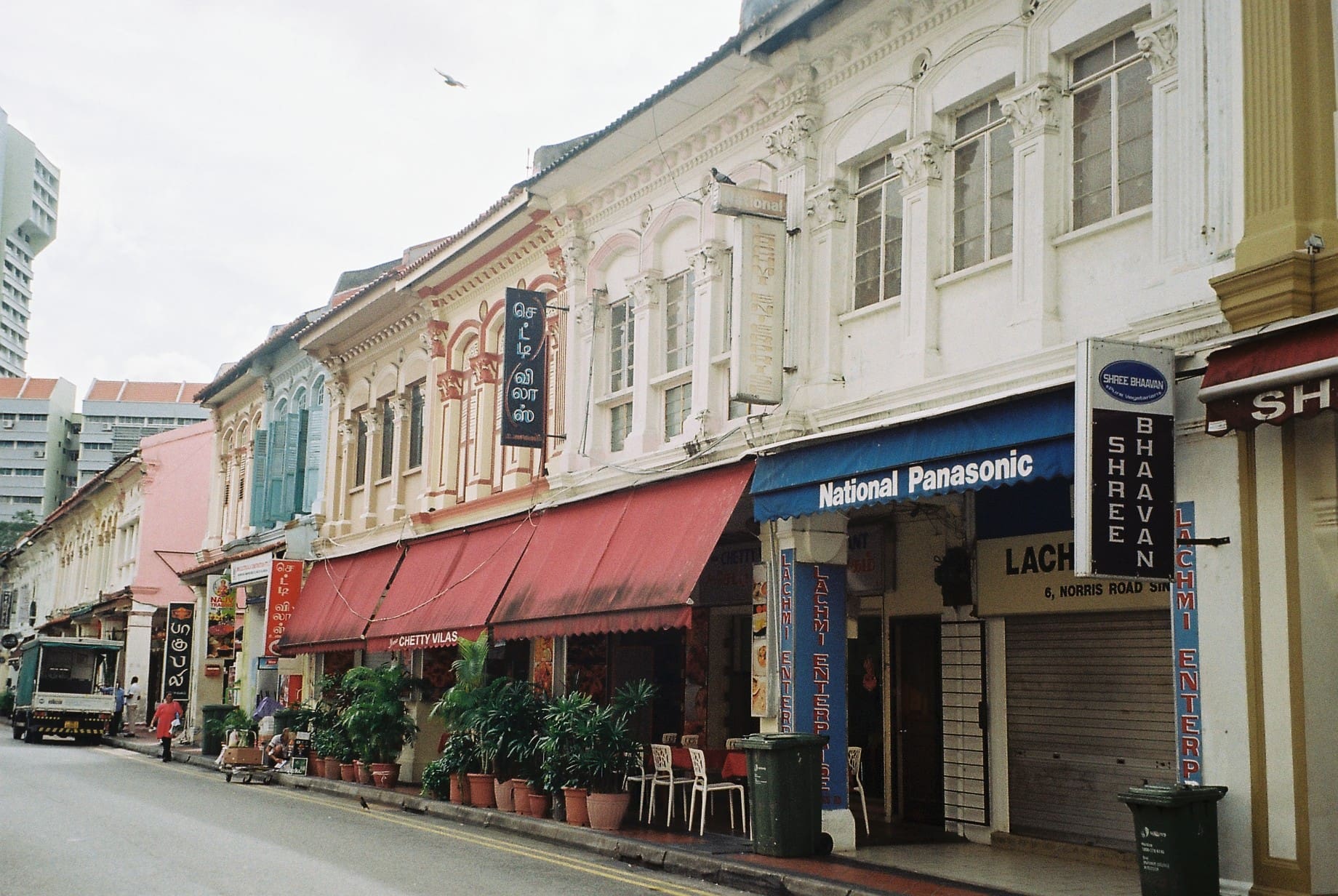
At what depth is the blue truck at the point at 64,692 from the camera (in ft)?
115

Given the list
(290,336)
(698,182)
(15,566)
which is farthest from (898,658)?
(15,566)

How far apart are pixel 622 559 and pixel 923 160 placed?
5509mm

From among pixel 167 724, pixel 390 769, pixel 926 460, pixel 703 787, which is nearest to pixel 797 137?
pixel 926 460

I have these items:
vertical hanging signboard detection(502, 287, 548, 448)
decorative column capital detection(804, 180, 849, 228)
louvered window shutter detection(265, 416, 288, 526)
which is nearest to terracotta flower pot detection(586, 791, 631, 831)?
vertical hanging signboard detection(502, 287, 548, 448)

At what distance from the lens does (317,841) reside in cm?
1341

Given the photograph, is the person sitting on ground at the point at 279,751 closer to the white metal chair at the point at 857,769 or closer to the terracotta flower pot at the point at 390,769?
the terracotta flower pot at the point at 390,769

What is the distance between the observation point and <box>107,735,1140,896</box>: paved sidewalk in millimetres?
10617

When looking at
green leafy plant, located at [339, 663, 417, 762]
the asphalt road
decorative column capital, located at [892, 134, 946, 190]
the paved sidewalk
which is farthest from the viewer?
green leafy plant, located at [339, 663, 417, 762]

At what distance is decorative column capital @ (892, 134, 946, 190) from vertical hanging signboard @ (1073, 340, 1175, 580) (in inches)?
150

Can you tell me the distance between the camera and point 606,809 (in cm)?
1483

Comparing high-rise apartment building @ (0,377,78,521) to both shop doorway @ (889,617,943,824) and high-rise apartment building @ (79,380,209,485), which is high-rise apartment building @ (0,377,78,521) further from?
shop doorway @ (889,617,943,824)

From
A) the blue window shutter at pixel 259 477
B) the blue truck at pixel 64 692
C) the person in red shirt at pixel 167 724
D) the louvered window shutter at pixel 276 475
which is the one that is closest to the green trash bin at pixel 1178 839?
the person in red shirt at pixel 167 724

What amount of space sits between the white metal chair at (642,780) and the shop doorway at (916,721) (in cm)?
272

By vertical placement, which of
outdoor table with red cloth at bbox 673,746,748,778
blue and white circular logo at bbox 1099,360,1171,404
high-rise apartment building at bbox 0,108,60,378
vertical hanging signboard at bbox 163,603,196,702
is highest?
high-rise apartment building at bbox 0,108,60,378
